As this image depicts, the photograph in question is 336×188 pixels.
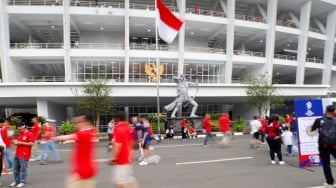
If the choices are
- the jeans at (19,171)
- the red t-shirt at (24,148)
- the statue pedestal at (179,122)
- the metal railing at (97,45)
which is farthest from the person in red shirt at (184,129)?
the metal railing at (97,45)

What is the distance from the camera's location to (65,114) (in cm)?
3472

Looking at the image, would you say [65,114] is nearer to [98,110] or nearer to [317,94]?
[98,110]

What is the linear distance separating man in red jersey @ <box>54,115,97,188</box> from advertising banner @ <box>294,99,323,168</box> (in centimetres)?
684

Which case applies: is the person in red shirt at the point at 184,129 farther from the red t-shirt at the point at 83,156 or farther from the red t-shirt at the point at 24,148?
the red t-shirt at the point at 83,156

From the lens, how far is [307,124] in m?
8.68

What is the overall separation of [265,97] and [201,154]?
17.2 metres

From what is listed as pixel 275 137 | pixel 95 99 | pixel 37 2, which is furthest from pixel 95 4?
pixel 275 137

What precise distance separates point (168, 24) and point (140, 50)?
1134cm

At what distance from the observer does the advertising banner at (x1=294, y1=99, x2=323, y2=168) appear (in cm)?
864

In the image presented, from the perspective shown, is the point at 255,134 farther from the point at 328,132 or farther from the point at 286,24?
the point at 286,24

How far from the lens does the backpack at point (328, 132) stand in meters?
→ 6.04

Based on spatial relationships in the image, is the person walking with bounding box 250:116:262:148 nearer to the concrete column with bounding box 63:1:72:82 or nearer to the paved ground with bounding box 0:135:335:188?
the paved ground with bounding box 0:135:335:188

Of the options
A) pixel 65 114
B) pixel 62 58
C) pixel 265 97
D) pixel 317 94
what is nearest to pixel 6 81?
pixel 62 58

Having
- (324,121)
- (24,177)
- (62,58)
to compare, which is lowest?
(24,177)
